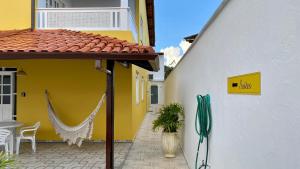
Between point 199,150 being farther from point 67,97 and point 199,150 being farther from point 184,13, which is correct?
point 184,13

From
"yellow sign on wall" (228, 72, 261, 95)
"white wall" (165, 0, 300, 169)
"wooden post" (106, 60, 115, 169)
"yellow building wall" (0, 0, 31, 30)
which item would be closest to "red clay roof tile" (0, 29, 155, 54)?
"wooden post" (106, 60, 115, 169)

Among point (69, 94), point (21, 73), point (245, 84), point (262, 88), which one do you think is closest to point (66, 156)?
point (69, 94)

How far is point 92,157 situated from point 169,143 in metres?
2.10

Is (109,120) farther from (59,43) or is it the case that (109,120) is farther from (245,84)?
(245,84)

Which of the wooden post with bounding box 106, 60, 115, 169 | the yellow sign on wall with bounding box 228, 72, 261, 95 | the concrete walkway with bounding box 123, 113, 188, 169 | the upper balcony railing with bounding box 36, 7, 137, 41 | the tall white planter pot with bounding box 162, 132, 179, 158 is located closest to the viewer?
the yellow sign on wall with bounding box 228, 72, 261, 95

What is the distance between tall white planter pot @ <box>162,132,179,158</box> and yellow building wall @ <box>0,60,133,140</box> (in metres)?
2.52

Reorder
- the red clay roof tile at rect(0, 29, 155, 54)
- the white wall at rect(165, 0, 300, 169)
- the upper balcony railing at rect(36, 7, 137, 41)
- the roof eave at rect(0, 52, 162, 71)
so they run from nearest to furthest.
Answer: the white wall at rect(165, 0, 300, 169) < the roof eave at rect(0, 52, 162, 71) < the red clay roof tile at rect(0, 29, 155, 54) < the upper balcony railing at rect(36, 7, 137, 41)

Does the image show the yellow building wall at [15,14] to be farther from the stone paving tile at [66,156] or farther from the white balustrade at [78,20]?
the stone paving tile at [66,156]

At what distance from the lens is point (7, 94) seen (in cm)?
1029

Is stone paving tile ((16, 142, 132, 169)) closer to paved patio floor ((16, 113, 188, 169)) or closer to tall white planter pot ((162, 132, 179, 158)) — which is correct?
paved patio floor ((16, 113, 188, 169))

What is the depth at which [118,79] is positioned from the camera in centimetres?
1019

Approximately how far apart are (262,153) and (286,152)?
0.45m

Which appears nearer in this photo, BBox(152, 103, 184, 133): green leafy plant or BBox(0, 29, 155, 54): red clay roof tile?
BBox(0, 29, 155, 54): red clay roof tile

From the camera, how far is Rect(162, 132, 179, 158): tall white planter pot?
7891 mm
